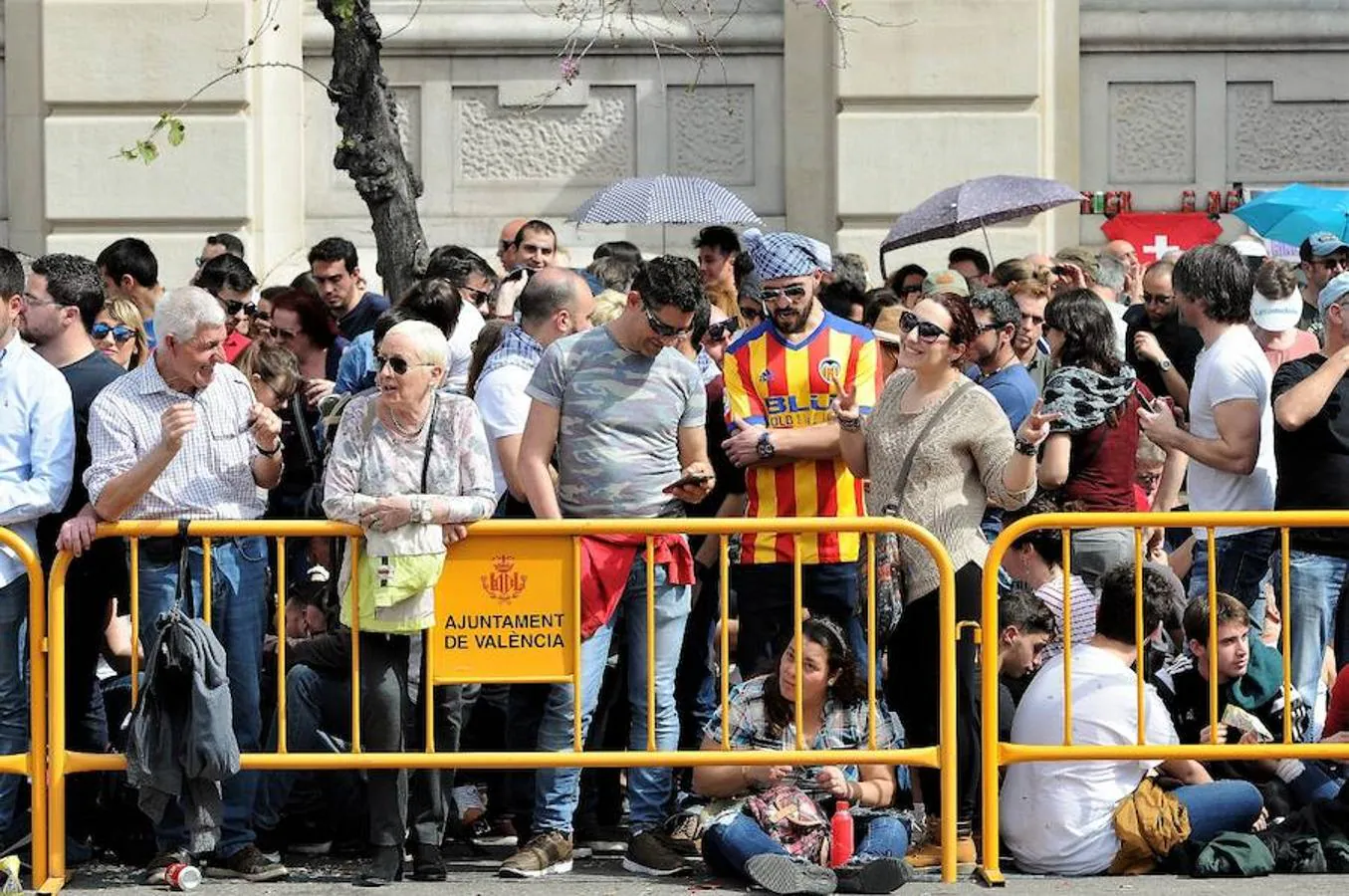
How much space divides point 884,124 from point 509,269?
13.1ft

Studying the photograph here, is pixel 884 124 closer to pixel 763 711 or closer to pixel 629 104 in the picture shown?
pixel 629 104

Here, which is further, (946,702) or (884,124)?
(884,124)

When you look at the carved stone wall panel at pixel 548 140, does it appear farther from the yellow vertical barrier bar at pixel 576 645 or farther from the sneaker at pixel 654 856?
the sneaker at pixel 654 856

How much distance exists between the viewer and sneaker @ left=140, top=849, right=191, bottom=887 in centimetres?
855

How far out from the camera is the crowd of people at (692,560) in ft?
28.1

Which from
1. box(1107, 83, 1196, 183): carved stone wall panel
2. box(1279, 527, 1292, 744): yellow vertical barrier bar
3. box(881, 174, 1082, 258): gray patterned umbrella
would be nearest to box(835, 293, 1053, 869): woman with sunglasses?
box(1279, 527, 1292, 744): yellow vertical barrier bar

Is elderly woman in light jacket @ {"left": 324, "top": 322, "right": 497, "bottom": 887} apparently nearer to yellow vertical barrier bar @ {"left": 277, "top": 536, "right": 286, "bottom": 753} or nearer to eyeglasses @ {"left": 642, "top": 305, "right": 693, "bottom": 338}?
yellow vertical barrier bar @ {"left": 277, "top": 536, "right": 286, "bottom": 753}

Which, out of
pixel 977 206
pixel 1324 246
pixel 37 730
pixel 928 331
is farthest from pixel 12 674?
pixel 977 206

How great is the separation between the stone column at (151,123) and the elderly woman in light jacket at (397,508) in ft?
24.1

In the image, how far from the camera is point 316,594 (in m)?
9.48

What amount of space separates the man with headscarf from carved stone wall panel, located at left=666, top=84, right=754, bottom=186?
7.20 m

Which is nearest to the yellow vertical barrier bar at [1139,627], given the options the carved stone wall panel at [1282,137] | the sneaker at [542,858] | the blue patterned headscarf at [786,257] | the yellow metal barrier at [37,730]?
the blue patterned headscarf at [786,257]

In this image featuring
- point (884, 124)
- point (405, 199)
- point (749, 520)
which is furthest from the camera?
point (884, 124)

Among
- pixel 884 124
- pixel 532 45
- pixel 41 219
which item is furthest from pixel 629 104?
pixel 41 219
